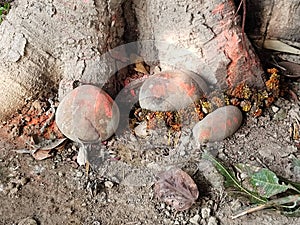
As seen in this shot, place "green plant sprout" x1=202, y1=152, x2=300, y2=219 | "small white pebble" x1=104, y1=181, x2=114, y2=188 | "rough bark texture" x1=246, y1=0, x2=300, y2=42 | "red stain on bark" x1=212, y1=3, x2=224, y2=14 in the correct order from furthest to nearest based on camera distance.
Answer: "rough bark texture" x1=246, y1=0, x2=300, y2=42, "red stain on bark" x1=212, y1=3, x2=224, y2=14, "small white pebble" x1=104, y1=181, x2=114, y2=188, "green plant sprout" x1=202, y1=152, x2=300, y2=219

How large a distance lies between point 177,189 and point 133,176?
18 centimetres

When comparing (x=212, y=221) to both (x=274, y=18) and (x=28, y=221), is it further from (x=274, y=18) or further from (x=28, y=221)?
(x=274, y=18)

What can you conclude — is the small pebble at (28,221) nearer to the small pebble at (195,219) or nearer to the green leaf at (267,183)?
the small pebble at (195,219)

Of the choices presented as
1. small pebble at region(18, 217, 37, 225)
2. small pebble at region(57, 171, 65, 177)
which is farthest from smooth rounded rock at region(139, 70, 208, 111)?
small pebble at region(18, 217, 37, 225)

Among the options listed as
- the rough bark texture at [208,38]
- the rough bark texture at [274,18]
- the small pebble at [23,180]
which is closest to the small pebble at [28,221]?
the small pebble at [23,180]

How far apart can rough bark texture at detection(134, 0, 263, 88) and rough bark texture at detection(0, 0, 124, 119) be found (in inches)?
6.7

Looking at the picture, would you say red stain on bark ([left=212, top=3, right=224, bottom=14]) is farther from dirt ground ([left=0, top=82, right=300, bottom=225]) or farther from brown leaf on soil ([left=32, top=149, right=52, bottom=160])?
brown leaf on soil ([left=32, top=149, right=52, bottom=160])

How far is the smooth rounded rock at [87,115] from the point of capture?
5.18 ft

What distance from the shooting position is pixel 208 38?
166 cm

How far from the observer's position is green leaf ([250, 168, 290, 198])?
4.54 ft

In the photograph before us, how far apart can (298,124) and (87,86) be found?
2.30 feet

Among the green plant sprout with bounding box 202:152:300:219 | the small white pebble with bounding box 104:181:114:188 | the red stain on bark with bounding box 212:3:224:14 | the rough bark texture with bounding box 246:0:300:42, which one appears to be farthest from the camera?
the rough bark texture with bounding box 246:0:300:42

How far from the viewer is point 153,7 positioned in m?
1.72

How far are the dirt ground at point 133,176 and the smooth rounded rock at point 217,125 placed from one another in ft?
0.09
